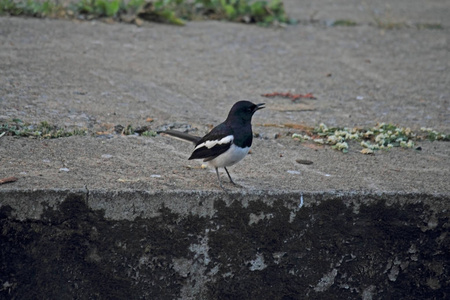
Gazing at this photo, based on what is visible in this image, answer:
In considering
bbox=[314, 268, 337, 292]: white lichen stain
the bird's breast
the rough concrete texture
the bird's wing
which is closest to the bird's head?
the bird's wing

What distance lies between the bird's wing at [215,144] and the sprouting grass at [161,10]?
153 inches

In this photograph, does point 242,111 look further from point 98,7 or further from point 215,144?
point 98,7

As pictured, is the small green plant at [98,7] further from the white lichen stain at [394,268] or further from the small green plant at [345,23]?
the white lichen stain at [394,268]

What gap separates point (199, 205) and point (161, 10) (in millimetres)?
4618

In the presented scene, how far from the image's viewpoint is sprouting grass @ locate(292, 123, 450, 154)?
454cm

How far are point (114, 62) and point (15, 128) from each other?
2.03 metres

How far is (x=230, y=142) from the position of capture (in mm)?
3646

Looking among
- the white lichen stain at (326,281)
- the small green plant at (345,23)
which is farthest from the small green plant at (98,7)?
the white lichen stain at (326,281)

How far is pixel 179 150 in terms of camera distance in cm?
428

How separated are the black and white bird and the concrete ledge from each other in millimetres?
357

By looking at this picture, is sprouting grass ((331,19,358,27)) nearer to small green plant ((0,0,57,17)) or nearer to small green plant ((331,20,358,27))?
small green plant ((331,20,358,27))

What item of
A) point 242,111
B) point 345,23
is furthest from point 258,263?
point 345,23

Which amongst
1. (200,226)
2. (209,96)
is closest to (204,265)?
(200,226)

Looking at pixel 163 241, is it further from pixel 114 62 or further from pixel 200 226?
pixel 114 62
